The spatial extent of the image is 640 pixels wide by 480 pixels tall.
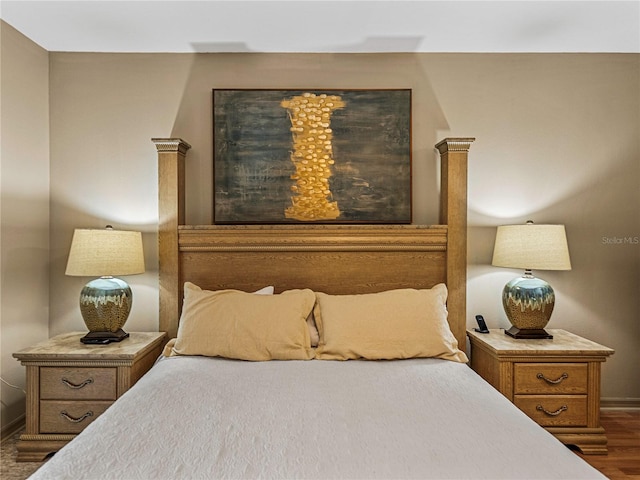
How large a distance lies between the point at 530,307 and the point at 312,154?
1.72 metres

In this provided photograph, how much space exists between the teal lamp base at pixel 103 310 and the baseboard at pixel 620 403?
3285mm

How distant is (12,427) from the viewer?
2.65 metres

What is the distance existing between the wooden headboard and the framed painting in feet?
0.62

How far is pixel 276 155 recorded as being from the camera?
9.83ft

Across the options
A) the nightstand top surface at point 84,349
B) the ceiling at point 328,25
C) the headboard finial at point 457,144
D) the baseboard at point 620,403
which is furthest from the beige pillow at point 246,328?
the baseboard at point 620,403

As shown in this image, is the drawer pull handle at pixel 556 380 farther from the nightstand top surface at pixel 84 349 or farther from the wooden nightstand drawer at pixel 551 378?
the nightstand top surface at pixel 84 349

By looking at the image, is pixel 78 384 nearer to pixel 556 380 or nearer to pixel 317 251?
pixel 317 251

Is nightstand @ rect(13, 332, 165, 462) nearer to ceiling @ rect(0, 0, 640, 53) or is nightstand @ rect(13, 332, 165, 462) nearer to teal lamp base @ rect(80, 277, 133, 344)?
teal lamp base @ rect(80, 277, 133, 344)

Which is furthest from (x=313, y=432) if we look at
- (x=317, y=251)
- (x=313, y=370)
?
(x=317, y=251)

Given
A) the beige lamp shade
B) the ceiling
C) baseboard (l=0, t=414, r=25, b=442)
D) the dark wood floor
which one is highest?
the ceiling

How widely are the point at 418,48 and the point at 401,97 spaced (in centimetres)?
34

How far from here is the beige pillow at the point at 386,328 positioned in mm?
2311

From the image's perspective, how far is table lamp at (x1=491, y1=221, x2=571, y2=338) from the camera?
8.50 feet

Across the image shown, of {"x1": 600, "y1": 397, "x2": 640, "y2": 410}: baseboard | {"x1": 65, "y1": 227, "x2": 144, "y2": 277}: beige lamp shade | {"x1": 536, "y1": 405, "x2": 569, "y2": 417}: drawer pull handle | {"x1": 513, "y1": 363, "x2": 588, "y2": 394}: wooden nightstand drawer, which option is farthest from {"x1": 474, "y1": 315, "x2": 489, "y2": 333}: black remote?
{"x1": 65, "y1": 227, "x2": 144, "y2": 277}: beige lamp shade
